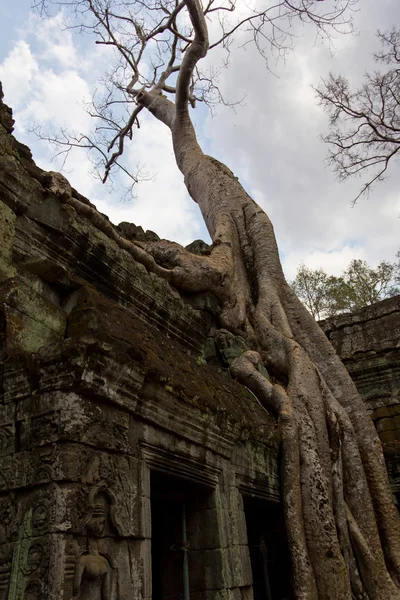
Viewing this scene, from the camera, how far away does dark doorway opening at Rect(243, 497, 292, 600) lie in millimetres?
3682

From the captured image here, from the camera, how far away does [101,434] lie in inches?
83.3

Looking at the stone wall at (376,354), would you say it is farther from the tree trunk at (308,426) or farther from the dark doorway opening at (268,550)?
the dark doorway opening at (268,550)

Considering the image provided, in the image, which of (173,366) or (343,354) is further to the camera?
(343,354)

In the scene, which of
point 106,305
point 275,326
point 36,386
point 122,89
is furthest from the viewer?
point 122,89

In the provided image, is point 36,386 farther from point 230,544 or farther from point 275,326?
point 275,326

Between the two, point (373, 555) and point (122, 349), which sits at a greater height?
point (122, 349)

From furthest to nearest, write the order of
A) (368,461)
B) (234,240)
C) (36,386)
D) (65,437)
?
(234,240) → (368,461) → (36,386) → (65,437)

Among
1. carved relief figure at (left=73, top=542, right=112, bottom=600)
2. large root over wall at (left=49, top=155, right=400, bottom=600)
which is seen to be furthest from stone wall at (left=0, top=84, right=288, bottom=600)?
large root over wall at (left=49, top=155, right=400, bottom=600)

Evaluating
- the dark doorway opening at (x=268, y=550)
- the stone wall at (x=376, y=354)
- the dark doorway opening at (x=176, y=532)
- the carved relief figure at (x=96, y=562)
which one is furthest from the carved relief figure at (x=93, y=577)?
the stone wall at (x=376, y=354)

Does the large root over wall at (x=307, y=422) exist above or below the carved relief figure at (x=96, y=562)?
above

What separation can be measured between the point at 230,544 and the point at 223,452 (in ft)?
1.64

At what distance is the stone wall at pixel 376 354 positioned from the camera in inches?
246

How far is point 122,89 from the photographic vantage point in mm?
11820

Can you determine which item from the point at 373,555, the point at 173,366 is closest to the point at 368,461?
the point at 373,555
